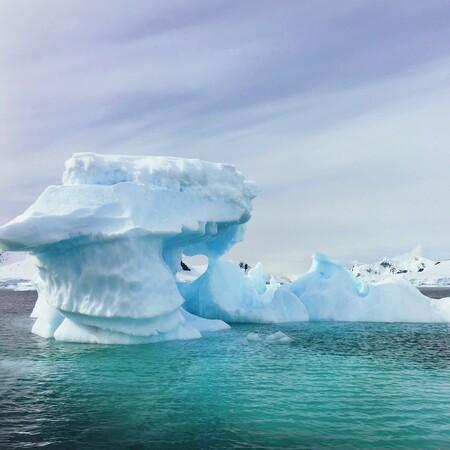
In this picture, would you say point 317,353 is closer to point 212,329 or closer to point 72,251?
point 212,329

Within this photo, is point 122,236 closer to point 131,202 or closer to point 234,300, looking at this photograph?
point 131,202

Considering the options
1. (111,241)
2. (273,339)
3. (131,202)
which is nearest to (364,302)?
(273,339)

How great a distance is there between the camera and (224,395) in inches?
543

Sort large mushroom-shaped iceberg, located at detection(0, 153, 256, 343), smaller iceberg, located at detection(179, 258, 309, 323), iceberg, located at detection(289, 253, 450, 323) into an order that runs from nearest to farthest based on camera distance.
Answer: large mushroom-shaped iceberg, located at detection(0, 153, 256, 343) < smaller iceberg, located at detection(179, 258, 309, 323) < iceberg, located at detection(289, 253, 450, 323)

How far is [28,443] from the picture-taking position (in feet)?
33.2

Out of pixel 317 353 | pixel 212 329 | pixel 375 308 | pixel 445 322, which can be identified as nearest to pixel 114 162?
pixel 212 329

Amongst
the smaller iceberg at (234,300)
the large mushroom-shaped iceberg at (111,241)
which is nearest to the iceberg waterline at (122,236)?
the large mushroom-shaped iceberg at (111,241)

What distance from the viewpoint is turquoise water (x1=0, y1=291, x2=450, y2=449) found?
10.5 meters

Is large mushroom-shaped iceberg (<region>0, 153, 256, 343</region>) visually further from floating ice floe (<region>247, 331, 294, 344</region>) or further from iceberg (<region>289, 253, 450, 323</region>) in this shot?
iceberg (<region>289, 253, 450, 323</region>)

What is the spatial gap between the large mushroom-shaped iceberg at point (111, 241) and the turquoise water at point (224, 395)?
1.34 metres

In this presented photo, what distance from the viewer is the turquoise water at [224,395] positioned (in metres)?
10.5

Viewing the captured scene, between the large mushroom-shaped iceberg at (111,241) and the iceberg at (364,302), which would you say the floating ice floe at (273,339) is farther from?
the iceberg at (364,302)

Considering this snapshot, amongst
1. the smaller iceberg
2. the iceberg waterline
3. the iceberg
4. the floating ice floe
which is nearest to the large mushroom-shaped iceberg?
the iceberg waterline

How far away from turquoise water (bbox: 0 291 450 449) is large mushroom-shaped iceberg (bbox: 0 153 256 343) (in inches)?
52.8
